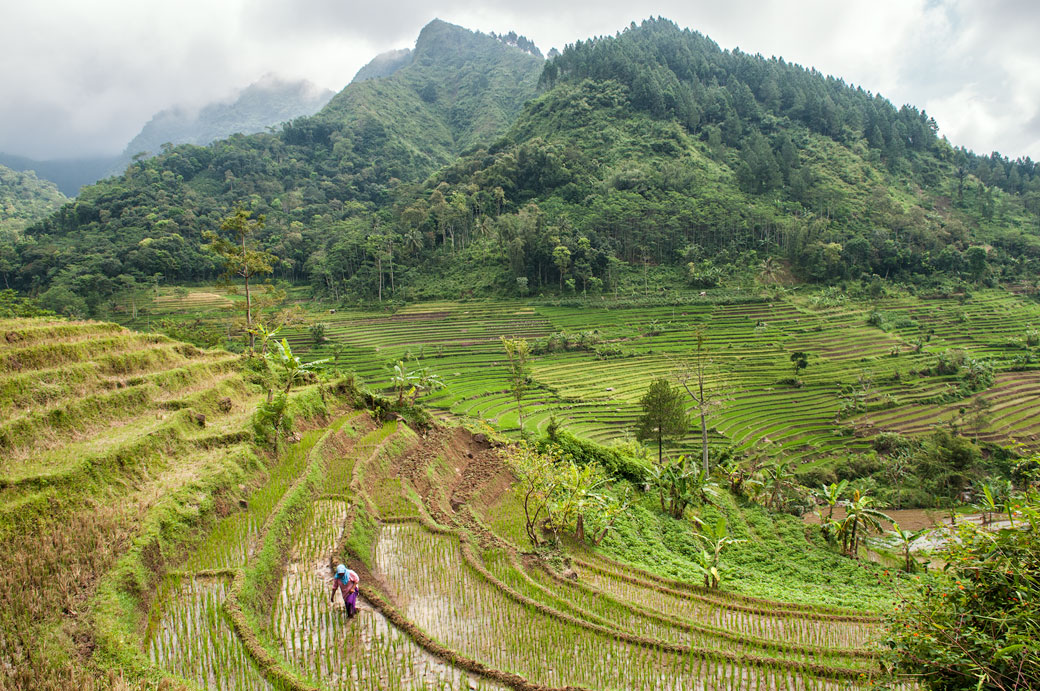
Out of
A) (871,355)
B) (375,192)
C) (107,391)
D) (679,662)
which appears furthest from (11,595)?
(375,192)

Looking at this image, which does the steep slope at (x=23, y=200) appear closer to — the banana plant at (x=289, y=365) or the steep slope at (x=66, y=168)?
the steep slope at (x=66, y=168)

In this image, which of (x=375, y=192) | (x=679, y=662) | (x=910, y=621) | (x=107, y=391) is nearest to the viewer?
(x=910, y=621)

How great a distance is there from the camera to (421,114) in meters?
126

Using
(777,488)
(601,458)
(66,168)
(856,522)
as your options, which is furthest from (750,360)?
(66,168)

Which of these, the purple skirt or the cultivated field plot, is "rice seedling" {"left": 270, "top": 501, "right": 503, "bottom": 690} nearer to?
the purple skirt

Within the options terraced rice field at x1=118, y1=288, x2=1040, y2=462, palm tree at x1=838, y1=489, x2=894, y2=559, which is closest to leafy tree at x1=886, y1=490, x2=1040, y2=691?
palm tree at x1=838, y1=489, x2=894, y2=559

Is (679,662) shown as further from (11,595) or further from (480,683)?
(11,595)

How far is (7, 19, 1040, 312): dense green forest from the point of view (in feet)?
171

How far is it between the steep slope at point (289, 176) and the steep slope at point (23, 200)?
20.1 meters

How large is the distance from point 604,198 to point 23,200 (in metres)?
111

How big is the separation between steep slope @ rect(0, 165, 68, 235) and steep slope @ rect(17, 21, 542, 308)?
20124 mm

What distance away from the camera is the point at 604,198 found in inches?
2431

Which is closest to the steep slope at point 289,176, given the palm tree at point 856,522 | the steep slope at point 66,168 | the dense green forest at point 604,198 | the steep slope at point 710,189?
the dense green forest at point 604,198

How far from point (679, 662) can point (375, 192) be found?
9045cm
